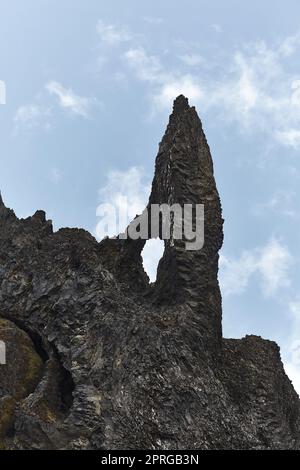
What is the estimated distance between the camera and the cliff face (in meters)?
34.0

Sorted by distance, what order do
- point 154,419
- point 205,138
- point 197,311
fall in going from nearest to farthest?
point 154,419 < point 197,311 < point 205,138

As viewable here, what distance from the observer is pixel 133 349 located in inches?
1480

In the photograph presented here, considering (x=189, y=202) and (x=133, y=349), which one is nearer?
(x=133, y=349)

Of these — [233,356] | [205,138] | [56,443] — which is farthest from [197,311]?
[205,138]

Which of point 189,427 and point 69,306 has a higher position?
point 69,306

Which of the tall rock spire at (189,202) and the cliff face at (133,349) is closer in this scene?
the cliff face at (133,349)

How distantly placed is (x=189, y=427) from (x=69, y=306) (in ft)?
42.3

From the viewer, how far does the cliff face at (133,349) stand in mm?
34031

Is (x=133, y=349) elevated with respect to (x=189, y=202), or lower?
lower

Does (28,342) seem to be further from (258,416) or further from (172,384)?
(258,416)

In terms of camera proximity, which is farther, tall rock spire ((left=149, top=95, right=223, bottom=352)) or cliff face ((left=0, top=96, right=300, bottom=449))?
tall rock spire ((left=149, top=95, right=223, bottom=352))
